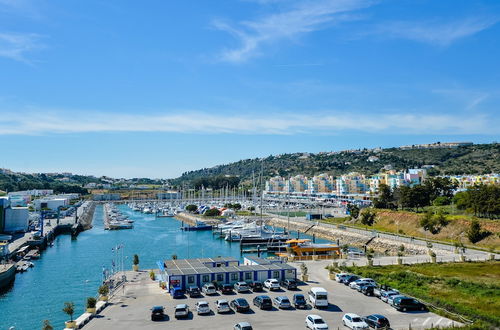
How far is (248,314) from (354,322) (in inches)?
190

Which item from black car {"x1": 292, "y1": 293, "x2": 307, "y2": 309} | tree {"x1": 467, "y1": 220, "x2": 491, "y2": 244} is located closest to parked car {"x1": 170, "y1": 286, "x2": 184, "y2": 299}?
black car {"x1": 292, "y1": 293, "x2": 307, "y2": 309}

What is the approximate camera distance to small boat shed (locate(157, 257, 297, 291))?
2443 centimetres

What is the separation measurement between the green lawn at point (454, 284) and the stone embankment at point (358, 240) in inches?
→ 382

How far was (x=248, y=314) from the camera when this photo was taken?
19703 millimetres

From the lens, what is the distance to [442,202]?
227 ft

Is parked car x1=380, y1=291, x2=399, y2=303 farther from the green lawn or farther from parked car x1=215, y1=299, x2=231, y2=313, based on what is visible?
parked car x1=215, y1=299, x2=231, y2=313

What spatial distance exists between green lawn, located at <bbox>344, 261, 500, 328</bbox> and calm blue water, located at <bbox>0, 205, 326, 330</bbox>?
59.6 ft

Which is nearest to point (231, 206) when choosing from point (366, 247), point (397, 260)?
point (366, 247)

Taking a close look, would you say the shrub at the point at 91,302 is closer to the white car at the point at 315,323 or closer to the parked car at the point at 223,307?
the parked car at the point at 223,307

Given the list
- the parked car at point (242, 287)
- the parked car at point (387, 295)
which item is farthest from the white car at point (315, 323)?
the parked car at point (242, 287)

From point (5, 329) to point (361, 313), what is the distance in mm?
18169

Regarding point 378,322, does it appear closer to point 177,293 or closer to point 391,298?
point 391,298

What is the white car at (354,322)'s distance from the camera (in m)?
17.2

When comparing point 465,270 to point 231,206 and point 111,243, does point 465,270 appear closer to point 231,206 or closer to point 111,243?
point 111,243
